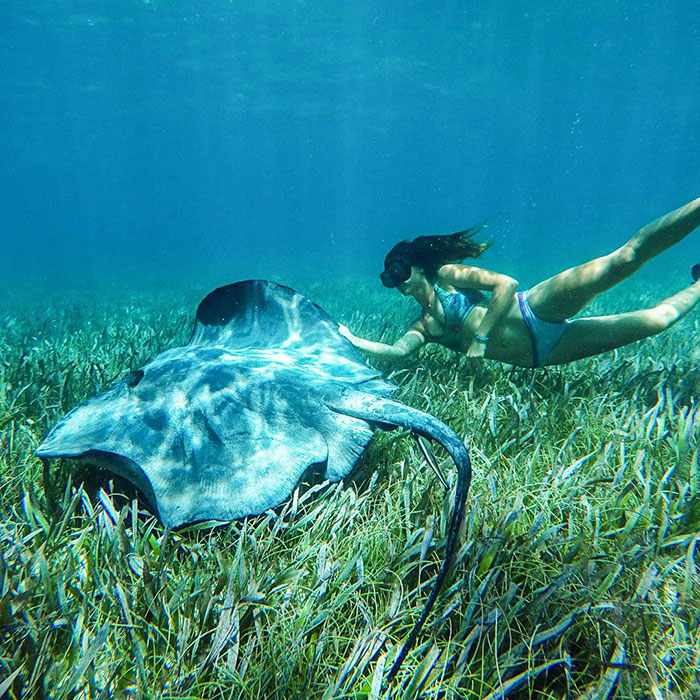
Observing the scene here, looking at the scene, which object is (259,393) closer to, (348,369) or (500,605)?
(348,369)

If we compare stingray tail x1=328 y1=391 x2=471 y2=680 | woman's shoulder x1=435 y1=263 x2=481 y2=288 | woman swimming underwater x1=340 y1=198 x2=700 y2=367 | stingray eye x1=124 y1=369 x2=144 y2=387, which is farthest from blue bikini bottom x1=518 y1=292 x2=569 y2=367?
stingray eye x1=124 y1=369 x2=144 y2=387

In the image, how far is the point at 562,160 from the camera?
89.5m

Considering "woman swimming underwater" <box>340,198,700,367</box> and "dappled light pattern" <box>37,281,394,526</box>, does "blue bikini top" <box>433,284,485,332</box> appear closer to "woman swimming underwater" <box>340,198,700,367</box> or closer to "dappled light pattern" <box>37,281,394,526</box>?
"woman swimming underwater" <box>340,198,700,367</box>

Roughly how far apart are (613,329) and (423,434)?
278cm

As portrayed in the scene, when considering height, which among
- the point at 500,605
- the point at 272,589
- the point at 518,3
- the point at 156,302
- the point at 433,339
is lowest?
the point at 156,302

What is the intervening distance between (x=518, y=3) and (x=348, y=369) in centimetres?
3238

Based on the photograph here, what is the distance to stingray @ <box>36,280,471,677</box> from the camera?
1933mm

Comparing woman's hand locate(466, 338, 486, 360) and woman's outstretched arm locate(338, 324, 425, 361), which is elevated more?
woman's hand locate(466, 338, 486, 360)

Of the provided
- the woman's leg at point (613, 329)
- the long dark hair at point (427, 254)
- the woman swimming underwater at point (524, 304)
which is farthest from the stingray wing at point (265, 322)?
the woman's leg at point (613, 329)

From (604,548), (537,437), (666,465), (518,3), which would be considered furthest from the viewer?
(518,3)

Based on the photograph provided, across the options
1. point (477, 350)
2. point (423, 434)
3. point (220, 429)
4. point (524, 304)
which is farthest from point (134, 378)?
point (524, 304)

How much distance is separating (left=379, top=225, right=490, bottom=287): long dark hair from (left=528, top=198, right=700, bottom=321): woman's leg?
913mm

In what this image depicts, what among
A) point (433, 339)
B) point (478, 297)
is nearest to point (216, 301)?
point (433, 339)

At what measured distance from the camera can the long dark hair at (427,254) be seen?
419 cm
